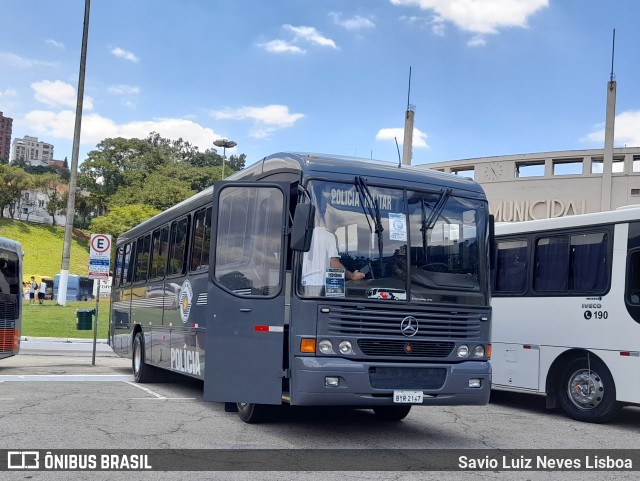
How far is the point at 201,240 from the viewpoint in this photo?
34.7 feet

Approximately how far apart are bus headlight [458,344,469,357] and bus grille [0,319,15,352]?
1036 cm

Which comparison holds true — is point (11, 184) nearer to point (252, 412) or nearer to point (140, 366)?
point (140, 366)

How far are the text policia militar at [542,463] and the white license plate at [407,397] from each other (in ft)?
2.40

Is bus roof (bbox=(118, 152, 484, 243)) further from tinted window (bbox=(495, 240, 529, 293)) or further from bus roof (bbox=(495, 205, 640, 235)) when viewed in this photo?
tinted window (bbox=(495, 240, 529, 293))

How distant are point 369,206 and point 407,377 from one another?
6.15 ft

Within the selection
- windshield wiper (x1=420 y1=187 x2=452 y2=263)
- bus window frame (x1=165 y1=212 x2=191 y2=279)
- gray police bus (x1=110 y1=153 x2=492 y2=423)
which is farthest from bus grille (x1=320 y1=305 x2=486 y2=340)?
bus window frame (x1=165 y1=212 x2=191 y2=279)

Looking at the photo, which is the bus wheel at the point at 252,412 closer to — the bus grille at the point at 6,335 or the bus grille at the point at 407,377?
the bus grille at the point at 407,377

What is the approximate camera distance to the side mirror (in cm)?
778

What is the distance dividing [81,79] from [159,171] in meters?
62.9

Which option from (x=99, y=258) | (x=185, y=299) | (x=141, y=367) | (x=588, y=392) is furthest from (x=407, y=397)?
(x=99, y=258)

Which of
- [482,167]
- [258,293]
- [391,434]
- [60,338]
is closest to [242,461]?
[258,293]

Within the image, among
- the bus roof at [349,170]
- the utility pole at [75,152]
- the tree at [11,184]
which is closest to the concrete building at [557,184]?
the utility pole at [75,152]

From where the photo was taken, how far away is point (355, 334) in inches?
313

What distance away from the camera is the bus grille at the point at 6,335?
15195 mm
